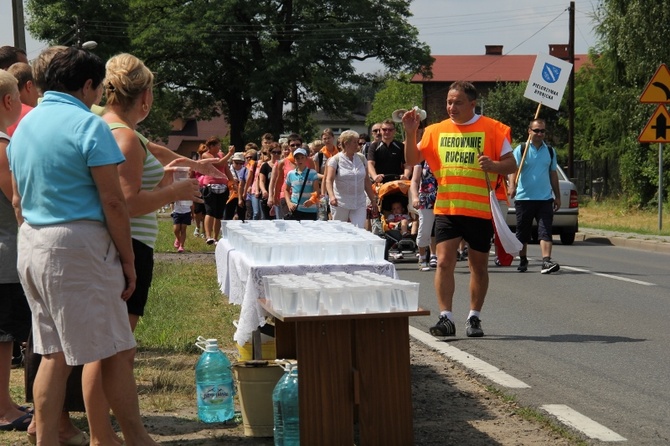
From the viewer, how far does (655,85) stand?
2295 cm

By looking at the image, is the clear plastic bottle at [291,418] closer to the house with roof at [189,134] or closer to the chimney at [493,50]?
the chimney at [493,50]

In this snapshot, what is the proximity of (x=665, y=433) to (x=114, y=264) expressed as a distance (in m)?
3.05

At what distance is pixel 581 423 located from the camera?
6262 mm

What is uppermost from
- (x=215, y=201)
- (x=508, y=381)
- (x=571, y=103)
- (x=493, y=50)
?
(x=493, y=50)

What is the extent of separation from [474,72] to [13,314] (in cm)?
11423

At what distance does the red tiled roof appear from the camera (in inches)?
4592

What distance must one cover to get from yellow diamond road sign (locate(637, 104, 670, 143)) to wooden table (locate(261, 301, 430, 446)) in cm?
1786

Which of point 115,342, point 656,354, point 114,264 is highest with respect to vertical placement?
point 114,264

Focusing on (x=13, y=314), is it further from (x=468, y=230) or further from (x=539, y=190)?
(x=539, y=190)

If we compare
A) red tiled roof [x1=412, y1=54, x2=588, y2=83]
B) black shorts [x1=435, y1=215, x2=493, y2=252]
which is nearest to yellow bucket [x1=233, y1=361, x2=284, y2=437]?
black shorts [x1=435, y1=215, x2=493, y2=252]

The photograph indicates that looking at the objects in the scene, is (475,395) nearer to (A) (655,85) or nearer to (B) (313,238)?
(B) (313,238)

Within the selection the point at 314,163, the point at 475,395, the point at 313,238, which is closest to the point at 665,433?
the point at 475,395

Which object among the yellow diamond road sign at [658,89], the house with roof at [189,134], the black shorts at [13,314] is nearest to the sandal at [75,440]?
the black shorts at [13,314]

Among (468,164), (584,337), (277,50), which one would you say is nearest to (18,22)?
(468,164)
